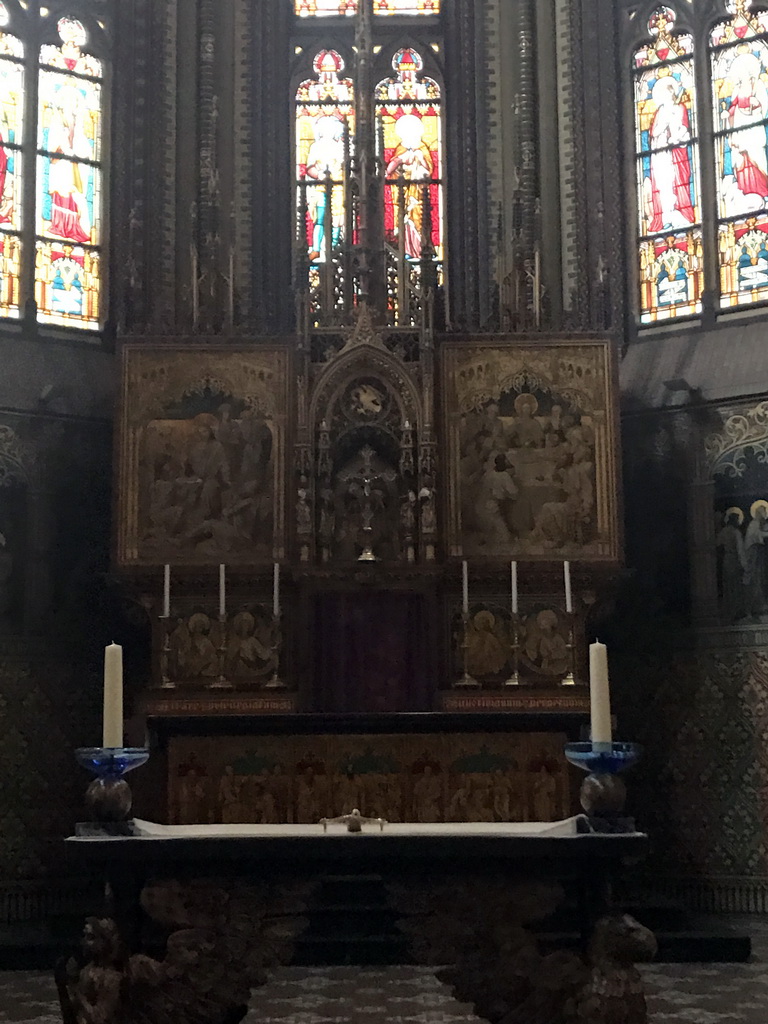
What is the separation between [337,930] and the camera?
11000mm

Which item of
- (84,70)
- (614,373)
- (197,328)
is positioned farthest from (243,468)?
(84,70)

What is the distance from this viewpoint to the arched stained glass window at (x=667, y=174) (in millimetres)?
15109

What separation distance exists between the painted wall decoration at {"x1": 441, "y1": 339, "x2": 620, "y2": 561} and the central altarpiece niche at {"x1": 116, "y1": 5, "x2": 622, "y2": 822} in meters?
0.02

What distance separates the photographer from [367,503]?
12773 millimetres

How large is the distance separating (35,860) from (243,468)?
14.0 feet

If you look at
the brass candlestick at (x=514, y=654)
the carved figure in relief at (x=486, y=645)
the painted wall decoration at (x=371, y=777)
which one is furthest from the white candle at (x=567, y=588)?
the painted wall decoration at (x=371, y=777)

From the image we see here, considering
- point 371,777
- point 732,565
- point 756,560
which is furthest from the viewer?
point 732,565

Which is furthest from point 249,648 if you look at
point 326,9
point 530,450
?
point 326,9

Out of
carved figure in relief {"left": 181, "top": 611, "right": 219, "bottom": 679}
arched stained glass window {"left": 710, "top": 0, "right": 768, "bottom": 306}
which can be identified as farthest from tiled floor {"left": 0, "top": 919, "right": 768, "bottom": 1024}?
arched stained glass window {"left": 710, "top": 0, "right": 768, "bottom": 306}

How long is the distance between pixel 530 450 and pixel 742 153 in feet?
14.5

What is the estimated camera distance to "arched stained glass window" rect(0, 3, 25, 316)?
1477cm

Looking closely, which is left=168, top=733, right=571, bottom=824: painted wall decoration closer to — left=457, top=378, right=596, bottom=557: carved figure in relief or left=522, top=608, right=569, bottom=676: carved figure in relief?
left=522, top=608, right=569, bottom=676: carved figure in relief

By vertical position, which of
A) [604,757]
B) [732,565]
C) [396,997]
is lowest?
[396,997]

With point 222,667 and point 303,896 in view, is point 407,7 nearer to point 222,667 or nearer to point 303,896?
point 222,667
